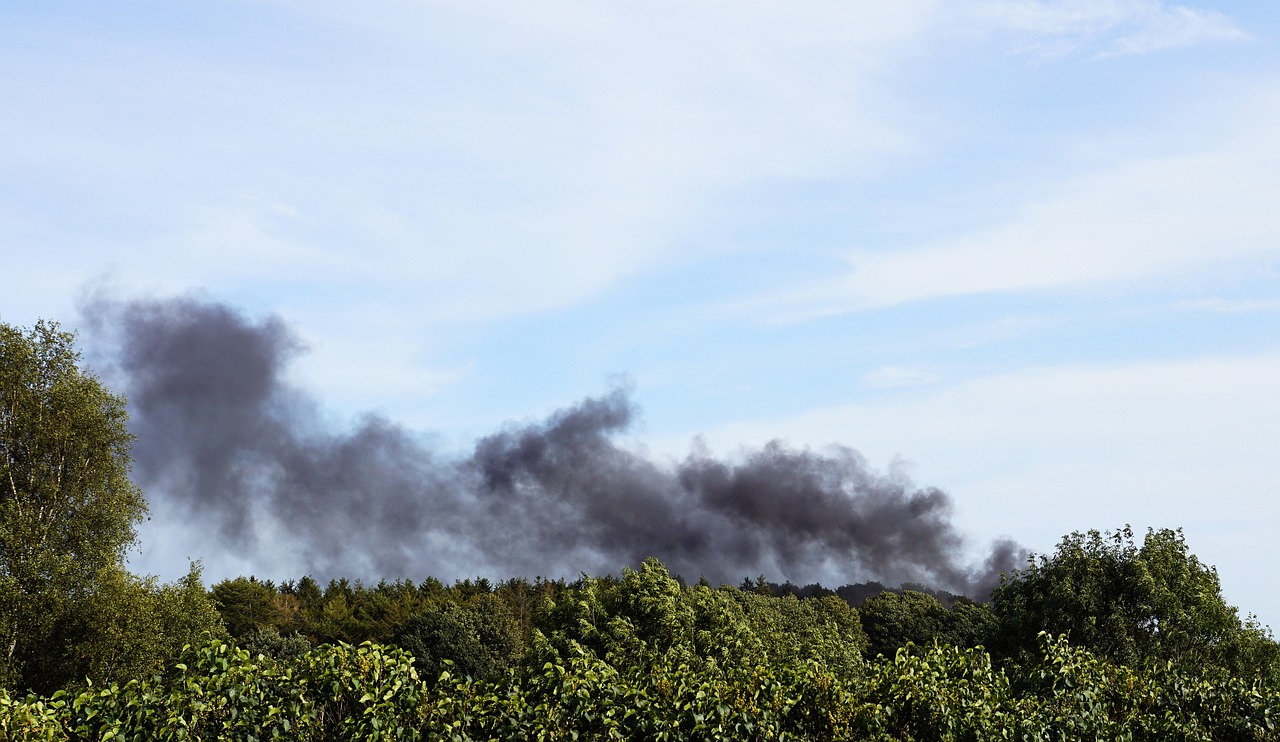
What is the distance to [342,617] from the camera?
88.3 metres

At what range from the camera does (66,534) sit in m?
37.0

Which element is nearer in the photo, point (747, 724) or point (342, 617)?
point (747, 724)

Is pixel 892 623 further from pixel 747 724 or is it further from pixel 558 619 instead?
pixel 747 724

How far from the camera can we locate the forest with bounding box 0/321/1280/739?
13180 millimetres

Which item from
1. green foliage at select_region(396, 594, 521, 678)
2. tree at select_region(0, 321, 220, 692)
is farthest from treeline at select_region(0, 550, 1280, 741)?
green foliage at select_region(396, 594, 521, 678)

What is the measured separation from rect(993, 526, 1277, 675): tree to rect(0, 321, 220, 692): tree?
34.8 m

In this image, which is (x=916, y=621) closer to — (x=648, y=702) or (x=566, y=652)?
(x=566, y=652)

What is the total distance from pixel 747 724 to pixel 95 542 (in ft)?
105

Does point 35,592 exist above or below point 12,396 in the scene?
below

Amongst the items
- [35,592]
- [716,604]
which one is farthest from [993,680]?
[35,592]

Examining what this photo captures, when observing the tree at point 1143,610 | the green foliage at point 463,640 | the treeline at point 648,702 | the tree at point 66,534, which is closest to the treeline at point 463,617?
the green foliage at point 463,640

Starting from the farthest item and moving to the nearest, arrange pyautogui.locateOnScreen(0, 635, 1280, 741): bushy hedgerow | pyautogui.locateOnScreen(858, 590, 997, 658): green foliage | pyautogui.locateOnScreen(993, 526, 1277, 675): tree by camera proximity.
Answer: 1. pyautogui.locateOnScreen(858, 590, 997, 658): green foliage
2. pyautogui.locateOnScreen(993, 526, 1277, 675): tree
3. pyautogui.locateOnScreen(0, 635, 1280, 741): bushy hedgerow

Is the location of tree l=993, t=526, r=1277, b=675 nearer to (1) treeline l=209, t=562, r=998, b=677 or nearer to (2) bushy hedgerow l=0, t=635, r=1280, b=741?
(1) treeline l=209, t=562, r=998, b=677

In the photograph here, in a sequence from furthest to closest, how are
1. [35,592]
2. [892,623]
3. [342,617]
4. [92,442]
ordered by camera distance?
[342,617], [892,623], [92,442], [35,592]
